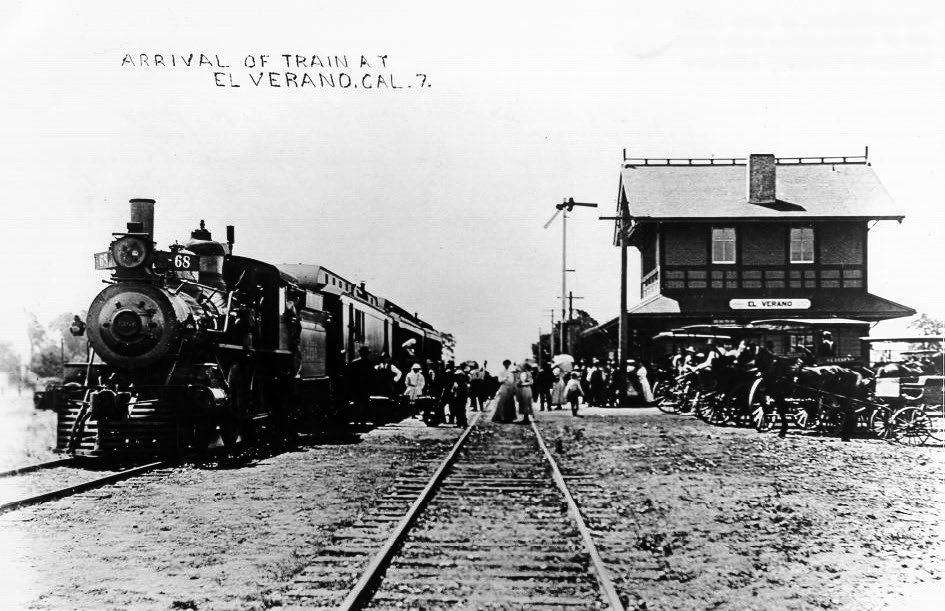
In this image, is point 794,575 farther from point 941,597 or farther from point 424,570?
point 424,570

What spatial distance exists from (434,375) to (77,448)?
11194 millimetres

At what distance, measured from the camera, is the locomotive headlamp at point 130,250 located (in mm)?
11656

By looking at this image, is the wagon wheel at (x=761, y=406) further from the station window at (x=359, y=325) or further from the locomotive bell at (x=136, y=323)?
the locomotive bell at (x=136, y=323)

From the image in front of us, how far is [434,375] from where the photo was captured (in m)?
21.8

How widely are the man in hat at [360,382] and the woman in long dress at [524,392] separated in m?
3.77

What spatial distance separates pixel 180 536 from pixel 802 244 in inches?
1062

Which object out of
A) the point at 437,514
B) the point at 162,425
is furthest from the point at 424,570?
the point at 162,425

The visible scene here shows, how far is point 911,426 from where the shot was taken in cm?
1521

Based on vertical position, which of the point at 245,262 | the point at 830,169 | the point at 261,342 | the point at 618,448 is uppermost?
the point at 830,169

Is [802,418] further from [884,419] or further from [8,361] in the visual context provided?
[8,361]

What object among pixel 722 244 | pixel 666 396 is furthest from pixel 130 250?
pixel 722 244

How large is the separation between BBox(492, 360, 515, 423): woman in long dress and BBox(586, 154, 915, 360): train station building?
890cm

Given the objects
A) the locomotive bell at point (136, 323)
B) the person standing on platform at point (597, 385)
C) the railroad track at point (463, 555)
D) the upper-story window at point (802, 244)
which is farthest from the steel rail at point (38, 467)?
the upper-story window at point (802, 244)

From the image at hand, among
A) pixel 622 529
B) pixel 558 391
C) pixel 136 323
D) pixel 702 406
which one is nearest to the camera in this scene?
pixel 622 529
